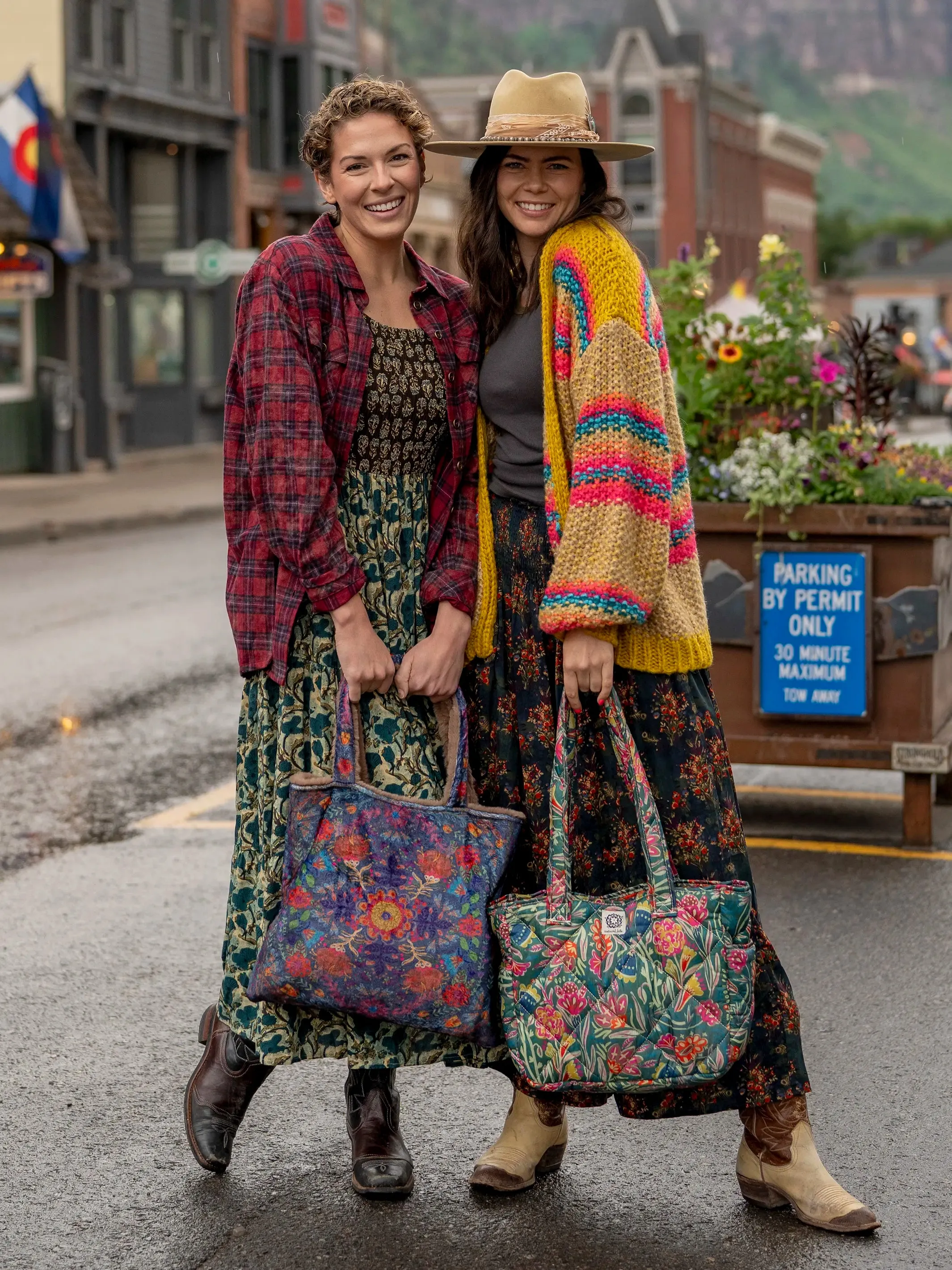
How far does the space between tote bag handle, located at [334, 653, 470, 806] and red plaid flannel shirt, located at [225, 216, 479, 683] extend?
14 centimetres

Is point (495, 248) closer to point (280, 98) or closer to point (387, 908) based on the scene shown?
point (387, 908)

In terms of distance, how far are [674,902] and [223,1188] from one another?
110cm

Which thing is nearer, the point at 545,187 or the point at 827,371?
the point at 545,187

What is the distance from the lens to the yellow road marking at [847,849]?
6.29 metres

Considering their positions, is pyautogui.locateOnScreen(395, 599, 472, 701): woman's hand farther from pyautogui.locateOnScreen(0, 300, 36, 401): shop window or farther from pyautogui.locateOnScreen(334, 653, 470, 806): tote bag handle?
pyautogui.locateOnScreen(0, 300, 36, 401): shop window

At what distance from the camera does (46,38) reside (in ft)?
85.8

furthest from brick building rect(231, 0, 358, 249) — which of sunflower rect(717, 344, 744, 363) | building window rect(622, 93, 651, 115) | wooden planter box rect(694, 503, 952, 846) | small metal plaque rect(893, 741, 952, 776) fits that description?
building window rect(622, 93, 651, 115)

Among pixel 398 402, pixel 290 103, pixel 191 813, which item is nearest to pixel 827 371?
pixel 191 813

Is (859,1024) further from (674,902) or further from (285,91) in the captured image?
(285,91)

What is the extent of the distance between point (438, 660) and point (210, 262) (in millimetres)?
23510

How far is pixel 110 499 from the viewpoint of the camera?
2241cm

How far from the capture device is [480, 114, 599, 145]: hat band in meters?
3.51

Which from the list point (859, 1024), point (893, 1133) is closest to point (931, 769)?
point (859, 1024)

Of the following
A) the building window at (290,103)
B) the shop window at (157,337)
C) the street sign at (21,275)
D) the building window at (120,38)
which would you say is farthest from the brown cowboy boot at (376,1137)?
the building window at (290,103)
